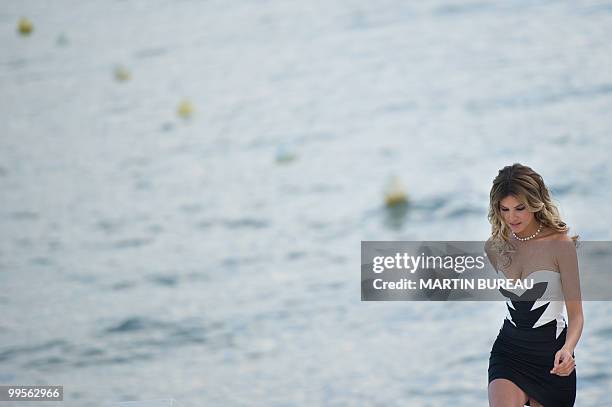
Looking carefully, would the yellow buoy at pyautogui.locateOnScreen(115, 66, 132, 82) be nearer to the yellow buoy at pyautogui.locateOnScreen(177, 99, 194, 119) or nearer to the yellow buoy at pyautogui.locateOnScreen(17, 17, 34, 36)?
the yellow buoy at pyautogui.locateOnScreen(177, 99, 194, 119)

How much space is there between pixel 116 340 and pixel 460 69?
2.88 m

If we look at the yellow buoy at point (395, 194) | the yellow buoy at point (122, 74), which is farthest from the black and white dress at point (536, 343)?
the yellow buoy at point (122, 74)

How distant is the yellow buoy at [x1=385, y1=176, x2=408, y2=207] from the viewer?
5305 mm

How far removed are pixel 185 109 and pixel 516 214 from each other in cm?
544

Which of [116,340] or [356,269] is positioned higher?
Answer: [356,269]

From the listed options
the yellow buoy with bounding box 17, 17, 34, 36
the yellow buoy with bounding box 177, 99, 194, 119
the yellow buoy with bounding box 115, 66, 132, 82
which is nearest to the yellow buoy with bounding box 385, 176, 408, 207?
the yellow buoy with bounding box 177, 99, 194, 119

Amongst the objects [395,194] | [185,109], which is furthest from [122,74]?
[395,194]

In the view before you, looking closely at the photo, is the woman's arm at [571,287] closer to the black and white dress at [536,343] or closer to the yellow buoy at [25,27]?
the black and white dress at [536,343]

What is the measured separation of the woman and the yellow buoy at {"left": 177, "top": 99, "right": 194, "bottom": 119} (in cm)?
535

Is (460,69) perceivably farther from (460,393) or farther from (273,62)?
(460,393)

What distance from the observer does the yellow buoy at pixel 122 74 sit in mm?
6537

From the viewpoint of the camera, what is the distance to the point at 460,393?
3422 millimetres

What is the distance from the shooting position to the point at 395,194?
5375 mm

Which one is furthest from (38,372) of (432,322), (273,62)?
(273,62)
